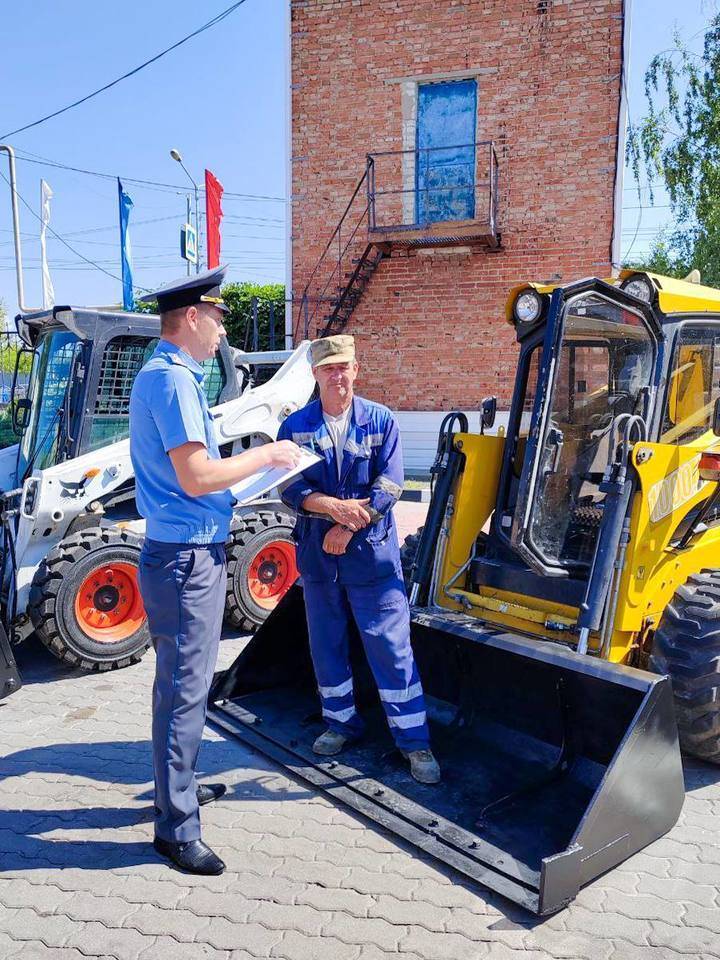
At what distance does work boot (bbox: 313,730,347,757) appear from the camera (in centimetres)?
379

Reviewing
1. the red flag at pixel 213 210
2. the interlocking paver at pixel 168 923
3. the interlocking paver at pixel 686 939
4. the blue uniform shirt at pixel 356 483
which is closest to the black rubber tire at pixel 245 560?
the blue uniform shirt at pixel 356 483

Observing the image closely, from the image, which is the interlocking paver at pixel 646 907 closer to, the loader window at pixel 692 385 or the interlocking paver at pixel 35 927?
the interlocking paver at pixel 35 927

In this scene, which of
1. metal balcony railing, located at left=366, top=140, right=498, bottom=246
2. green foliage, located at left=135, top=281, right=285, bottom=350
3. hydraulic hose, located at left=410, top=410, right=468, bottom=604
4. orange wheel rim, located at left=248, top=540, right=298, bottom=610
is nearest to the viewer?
hydraulic hose, located at left=410, top=410, right=468, bottom=604

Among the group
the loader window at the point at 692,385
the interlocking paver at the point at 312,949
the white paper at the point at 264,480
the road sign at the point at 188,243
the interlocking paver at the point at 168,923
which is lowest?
the interlocking paver at the point at 168,923

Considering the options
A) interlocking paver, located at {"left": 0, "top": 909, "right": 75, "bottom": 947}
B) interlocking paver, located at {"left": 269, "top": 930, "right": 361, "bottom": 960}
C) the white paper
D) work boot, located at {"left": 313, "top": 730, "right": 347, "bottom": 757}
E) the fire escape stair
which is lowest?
interlocking paver, located at {"left": 0, "top": 909, "right": 75, "bottom": 947}

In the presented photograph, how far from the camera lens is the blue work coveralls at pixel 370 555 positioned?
3.60m

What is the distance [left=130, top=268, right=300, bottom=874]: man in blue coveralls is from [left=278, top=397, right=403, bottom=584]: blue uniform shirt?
23.6 inches

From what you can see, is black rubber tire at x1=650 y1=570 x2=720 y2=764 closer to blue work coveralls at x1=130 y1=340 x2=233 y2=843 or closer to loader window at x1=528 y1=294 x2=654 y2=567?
loader window at x1=528 y1=294 x2=654 y2=567

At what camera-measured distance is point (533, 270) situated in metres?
13.9

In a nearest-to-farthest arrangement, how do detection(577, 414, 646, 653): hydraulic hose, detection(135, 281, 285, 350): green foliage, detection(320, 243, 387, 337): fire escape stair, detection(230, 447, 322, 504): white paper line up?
1. detection(230, 447, 322, 504): white paper
2. detection(577, 414, 646, 653): hydraulic hose
3. detection(320, 243, 387, 337): fire escape stair
4. detection(135, 281, 285, 350): green foliage

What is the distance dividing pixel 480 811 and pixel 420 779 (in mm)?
331

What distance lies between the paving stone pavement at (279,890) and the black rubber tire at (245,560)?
1.98 meters

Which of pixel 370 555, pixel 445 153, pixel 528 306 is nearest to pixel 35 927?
pixel 370 555

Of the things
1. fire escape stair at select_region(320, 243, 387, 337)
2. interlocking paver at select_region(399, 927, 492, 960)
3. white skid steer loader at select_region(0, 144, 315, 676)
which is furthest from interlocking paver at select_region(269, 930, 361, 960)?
fire escape stair at select_region(320, 243, 387, 337)
